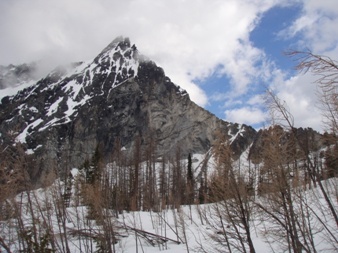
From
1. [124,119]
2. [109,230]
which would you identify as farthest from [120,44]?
[109,230]

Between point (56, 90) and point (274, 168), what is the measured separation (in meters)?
175

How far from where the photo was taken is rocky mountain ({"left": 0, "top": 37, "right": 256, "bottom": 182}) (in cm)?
13762

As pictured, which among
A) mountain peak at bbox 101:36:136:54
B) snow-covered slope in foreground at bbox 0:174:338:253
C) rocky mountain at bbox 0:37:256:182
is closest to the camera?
snow-covered slope in foreground at bbox 0:174:338:253

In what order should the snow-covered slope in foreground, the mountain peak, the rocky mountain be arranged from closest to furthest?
the snow-covered slope in foreground
the rocky mountain
the mountain peak

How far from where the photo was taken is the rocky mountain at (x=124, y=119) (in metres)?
138

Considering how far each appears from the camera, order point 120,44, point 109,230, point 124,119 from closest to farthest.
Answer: point 109,230 → point 124,119 → point 120,44

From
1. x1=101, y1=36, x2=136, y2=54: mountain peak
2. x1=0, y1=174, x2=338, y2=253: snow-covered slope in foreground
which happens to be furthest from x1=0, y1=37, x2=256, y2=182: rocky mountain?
x1=0, y1=174, x2=338, y2=253: snow-covered slope in foreground

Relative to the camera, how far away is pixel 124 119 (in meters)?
140

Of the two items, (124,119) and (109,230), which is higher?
(124,119)

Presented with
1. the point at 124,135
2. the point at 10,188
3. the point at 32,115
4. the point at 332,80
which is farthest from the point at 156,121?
the point at 332,80

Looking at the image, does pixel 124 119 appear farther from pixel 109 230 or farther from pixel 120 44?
pixel 109 230

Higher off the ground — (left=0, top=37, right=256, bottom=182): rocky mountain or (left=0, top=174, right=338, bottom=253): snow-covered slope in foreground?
(left=0, top=37, right=256, bottom=182): rocky mountain

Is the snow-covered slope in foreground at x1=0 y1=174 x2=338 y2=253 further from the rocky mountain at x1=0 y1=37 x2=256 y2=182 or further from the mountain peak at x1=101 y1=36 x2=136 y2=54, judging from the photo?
the mountain peak at x1=101 y1=36 x2=136 y2=54

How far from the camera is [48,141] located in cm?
12988
